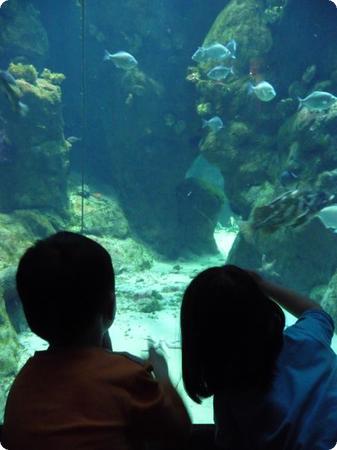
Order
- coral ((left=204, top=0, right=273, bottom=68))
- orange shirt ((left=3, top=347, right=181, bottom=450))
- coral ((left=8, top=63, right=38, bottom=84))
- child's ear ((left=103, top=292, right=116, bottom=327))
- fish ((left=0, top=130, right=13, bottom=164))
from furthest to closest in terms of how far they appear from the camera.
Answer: coral ((left=8, top=63, right=38, bottom=84)) < fish ((left=0, top=130, right=13, bottom=164)) < coral ((left=204, top=0, right=273, bottom=68)) < child's ear ((left=103, top=292, right=116, bottom=327)) < orange shirt ((left=3, top=347, right=181, bottom=450))

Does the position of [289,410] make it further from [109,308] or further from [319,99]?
[319,99]

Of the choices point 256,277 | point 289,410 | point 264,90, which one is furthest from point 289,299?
point 264,90

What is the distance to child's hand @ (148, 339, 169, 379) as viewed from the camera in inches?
47.6

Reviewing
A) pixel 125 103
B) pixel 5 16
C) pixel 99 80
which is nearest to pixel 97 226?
pixel 125 103

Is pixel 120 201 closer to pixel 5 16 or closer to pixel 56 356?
pixel 5 16

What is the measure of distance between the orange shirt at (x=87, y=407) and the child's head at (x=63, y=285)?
0.12 metres

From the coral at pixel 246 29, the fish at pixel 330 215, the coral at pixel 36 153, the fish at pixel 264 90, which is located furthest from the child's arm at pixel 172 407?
the coral at pixel 246 29

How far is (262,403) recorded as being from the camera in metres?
1.22

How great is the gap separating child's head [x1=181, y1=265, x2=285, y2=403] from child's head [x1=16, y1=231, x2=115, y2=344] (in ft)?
0.96

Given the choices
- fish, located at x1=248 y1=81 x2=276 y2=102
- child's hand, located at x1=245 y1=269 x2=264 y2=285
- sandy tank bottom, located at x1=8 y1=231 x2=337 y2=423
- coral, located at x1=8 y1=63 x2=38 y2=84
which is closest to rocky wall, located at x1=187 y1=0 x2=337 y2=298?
fish, located at x1=248 y1=81 x2=276 y2=102

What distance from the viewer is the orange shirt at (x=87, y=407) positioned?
1096 mm

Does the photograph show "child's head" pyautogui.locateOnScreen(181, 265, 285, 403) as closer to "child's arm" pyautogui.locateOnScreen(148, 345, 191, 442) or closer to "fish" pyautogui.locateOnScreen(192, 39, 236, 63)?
"child's arm" pyautogui.locateOnScreen(148, 345, 191, 442)

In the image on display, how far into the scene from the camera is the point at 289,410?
1.20 metres

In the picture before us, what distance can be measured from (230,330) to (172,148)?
38.1 feet
